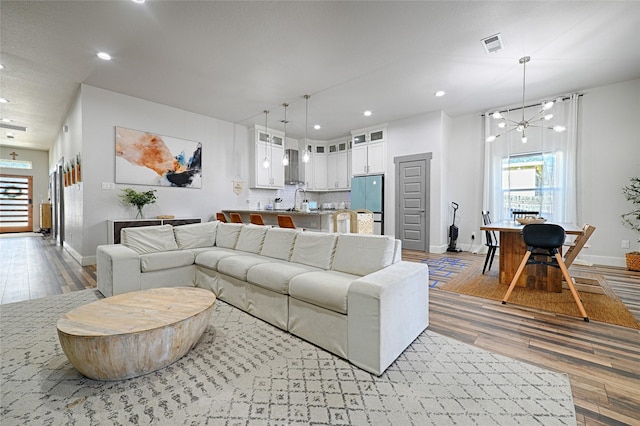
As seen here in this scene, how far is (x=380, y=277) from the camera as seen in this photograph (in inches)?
76.5

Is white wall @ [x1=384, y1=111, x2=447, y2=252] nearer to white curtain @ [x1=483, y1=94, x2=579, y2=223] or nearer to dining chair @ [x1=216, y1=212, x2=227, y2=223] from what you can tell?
white curtain @ [x1=483, y1=94, x2=579, y2=223]

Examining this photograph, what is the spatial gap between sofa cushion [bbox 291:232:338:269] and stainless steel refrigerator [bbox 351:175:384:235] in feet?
14.0

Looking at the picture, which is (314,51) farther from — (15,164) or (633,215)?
(15,164)

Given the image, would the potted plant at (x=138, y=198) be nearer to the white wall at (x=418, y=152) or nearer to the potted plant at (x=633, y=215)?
the white wall at (x=418, y=152)

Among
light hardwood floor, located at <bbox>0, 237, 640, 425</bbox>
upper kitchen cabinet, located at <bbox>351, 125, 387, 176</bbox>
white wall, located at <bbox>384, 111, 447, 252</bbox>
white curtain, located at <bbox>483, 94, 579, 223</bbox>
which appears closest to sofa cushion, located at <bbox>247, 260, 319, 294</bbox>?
light hardwood floor, located at <bbox>0, 237, 640, 425</bbox>

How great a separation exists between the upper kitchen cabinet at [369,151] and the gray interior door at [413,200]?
47 cm

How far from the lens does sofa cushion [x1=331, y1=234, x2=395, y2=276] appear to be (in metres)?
2.32

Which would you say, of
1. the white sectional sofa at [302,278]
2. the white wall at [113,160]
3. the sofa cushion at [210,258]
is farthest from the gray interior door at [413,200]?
the sofa cushion at [210,258]

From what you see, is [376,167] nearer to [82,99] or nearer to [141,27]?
[141,27]

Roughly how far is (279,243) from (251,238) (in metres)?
0.59

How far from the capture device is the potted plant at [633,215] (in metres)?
4.34

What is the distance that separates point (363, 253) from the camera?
242 centimetres

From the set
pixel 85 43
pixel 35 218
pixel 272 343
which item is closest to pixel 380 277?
pixel 272 343

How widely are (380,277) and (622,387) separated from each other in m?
1.55
